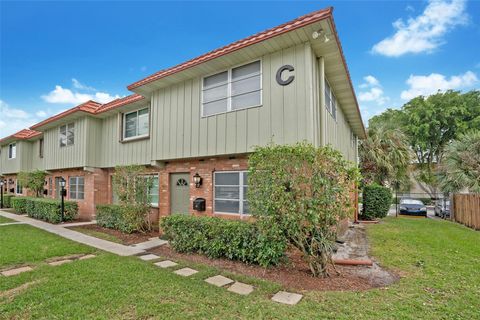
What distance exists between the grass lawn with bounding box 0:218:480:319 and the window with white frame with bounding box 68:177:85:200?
7.83m

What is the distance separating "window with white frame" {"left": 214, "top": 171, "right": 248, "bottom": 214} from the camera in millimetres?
7293

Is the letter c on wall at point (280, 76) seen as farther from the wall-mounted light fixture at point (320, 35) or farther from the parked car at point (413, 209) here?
the parked car at point (413, 209)

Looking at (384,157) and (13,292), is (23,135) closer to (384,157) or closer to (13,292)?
(13,292)

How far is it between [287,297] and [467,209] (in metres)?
13.2

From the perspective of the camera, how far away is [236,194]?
742 cm

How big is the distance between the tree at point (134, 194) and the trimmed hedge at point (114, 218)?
141 mm

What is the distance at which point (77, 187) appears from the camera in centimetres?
1325

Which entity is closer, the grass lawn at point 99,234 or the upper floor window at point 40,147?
the grass lawn at point 99,234

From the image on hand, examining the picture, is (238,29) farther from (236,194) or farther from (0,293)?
(0,293)

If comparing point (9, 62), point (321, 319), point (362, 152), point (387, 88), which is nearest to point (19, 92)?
point (9, 62)

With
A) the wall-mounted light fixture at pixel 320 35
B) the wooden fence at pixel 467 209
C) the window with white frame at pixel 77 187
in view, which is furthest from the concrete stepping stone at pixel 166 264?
the wooden fence at pixel 467 209

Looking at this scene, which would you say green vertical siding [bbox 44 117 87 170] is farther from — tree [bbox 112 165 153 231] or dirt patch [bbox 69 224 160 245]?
tree [bbox 112 165 153 231]

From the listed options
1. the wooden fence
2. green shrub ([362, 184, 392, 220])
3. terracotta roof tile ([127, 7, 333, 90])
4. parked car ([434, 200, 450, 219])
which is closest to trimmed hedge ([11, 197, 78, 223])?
terracotta roof tile ([127, 7, 333, 90])

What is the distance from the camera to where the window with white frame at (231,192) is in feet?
23.9
